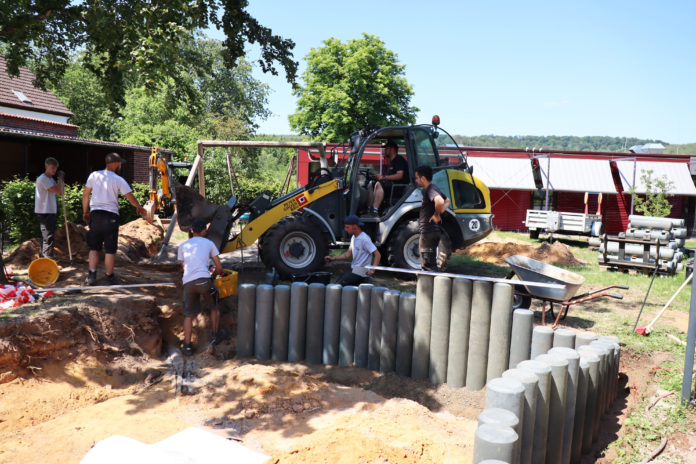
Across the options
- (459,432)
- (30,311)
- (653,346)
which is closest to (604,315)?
(653,346)

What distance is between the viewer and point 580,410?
→ 4.20m

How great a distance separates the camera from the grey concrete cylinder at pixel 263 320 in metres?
6.27

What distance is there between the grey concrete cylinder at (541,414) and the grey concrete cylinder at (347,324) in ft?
→ 8.98

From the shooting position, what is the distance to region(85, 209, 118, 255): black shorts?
6873 mm

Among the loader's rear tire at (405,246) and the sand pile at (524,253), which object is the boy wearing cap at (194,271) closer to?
the loader's rear tire at (405,246)

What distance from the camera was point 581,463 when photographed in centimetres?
438

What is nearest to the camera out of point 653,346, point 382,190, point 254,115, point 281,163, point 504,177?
point 653,346

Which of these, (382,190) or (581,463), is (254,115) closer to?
(382,190)

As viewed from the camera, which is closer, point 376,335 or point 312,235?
point 376,335

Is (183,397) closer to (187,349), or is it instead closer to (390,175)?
(187,349)

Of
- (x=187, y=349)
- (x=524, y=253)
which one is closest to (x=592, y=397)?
(x=187, y=349)

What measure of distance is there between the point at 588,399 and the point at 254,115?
49.8 metres

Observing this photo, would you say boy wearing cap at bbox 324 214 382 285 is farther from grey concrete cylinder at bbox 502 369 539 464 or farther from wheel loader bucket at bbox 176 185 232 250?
grey concrete cylinder at bbox 502 369 539 464

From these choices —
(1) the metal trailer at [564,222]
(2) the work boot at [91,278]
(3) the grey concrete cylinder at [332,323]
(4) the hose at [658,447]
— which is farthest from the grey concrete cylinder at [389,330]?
(1) the metal trailer at [564,222]
